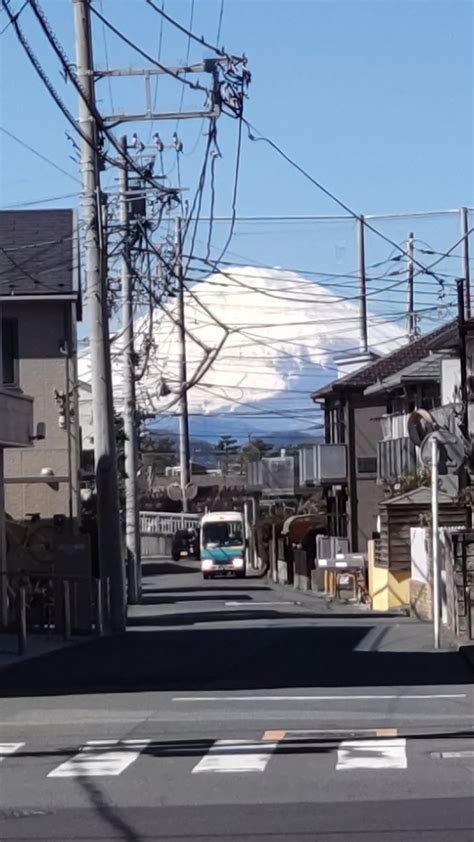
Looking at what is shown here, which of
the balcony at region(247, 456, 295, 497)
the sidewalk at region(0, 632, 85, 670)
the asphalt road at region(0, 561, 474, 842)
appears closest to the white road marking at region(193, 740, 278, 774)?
the asphalt road at region(0, 561, 474, 842)

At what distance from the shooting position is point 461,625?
76.2ft

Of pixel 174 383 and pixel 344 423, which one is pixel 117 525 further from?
pixel 344 423

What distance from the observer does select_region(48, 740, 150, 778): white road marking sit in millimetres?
10531

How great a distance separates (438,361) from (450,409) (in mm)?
8257

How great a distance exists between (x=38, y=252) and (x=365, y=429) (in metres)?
20.4

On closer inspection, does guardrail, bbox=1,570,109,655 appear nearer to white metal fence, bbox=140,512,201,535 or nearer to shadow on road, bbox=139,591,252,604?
shadow on road, bbox=139,591,252,604

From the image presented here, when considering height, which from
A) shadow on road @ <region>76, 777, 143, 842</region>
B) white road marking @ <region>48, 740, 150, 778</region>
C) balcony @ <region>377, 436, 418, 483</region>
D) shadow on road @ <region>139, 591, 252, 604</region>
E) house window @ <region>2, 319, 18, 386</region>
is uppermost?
house window @ <region>2, 319, 18, 386</region>

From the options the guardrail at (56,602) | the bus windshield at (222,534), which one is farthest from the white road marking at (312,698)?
the bus windshield at (222,534)

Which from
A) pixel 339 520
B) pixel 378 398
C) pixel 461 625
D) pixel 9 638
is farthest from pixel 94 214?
pixel 339 520

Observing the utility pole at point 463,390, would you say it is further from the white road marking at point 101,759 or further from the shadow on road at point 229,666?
the white road marking at point 101,759

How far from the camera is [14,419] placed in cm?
2688

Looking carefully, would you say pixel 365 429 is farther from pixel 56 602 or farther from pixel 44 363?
pixel 56 602

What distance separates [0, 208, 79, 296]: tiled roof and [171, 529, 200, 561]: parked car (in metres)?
40.3

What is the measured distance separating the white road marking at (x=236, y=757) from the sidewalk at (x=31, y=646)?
27.0 feet
